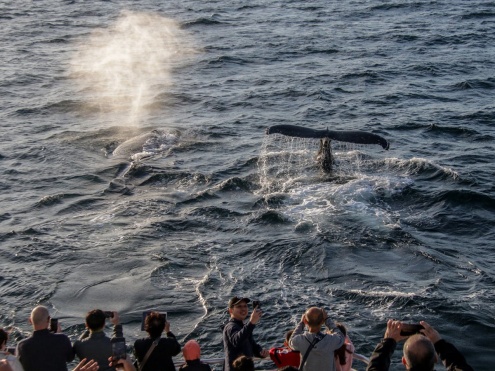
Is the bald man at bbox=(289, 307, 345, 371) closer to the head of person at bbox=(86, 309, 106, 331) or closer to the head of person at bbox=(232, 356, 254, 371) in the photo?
the head of person at bbox=(232, 356, 254, 371)

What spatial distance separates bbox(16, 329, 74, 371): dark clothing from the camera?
→ 1191cm

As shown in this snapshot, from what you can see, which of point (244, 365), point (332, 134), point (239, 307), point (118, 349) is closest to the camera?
point (244, 365)

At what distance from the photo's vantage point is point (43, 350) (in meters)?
11.9

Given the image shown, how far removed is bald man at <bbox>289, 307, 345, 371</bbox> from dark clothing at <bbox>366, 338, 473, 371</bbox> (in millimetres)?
1762

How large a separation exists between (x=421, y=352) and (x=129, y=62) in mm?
52551

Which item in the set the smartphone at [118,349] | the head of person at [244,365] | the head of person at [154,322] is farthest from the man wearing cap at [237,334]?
the head of person at [244,365]

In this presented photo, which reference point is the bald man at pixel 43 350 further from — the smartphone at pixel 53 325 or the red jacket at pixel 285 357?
the red jacket at pixel 285 357

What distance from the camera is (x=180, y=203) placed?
30.6m

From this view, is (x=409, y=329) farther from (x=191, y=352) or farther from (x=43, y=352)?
(x=43, y=352)

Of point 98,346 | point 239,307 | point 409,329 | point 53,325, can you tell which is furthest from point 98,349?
point 409,329

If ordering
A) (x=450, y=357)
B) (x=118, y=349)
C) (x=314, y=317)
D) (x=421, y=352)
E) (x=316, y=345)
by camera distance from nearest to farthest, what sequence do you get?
(x=421, y=352)
(x=450, y=357)
(x=314, y=317)
(x=316, y=345)
(x=118, y=349)

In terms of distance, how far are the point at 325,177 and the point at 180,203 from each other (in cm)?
566

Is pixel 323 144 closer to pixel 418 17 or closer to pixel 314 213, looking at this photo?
pixel 314 213

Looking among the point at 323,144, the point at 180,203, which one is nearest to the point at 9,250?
the point at 180,203
